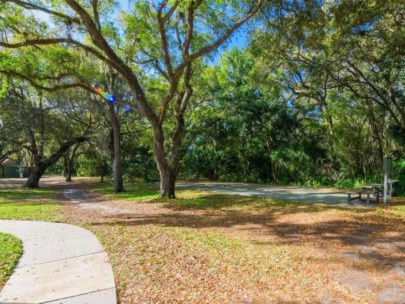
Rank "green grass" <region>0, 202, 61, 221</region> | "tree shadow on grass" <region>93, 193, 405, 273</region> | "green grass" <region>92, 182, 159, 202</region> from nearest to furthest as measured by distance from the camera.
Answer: "tree shadow on grass" <region>93, 193, 405, 273</region> < "green grass" <region>0, 202, 61, 221</region> < "green grass" <region>92, 182, 159, 202</region>

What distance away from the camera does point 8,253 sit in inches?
191

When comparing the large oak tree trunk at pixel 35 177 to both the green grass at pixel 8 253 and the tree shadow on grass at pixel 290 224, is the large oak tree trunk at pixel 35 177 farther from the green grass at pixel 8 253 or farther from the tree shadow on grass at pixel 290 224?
the green grass at pixel 8 253

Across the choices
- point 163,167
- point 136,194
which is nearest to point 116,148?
point 136,194

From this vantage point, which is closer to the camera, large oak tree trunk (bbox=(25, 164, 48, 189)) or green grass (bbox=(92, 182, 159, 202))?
green grass (bbox=(92, 182, 159, 202))

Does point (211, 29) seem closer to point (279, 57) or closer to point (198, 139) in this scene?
point (279, 57)

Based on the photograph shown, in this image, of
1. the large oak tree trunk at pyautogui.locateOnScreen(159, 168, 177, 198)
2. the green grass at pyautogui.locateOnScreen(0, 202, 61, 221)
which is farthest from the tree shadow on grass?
the green grass at pyautogui.locateOnScreen(0, 202, 61, 221)

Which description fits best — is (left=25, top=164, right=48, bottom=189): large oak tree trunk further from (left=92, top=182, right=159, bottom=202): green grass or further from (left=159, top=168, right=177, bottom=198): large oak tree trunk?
(left=159, top=168, right=177, bottom=198): large oak tree trunk

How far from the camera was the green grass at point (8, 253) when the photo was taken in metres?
4.04

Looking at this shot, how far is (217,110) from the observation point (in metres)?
17.6

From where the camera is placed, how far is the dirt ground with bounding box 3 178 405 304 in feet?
11.5

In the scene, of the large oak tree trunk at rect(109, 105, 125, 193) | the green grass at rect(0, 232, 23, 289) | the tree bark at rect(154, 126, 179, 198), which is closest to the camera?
the green grass at rect(0, 232, 23, 289)

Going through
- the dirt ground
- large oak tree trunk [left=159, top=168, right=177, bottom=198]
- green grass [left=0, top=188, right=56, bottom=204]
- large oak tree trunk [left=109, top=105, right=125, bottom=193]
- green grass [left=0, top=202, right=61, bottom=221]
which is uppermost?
large oak tree trunk [left=109, top=105, right=125, bottom=193]

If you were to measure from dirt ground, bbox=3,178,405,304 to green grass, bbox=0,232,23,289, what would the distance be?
1.35 metres

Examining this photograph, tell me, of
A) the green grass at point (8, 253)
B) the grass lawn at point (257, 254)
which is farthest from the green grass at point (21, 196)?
the green grass at point (8, 253)
